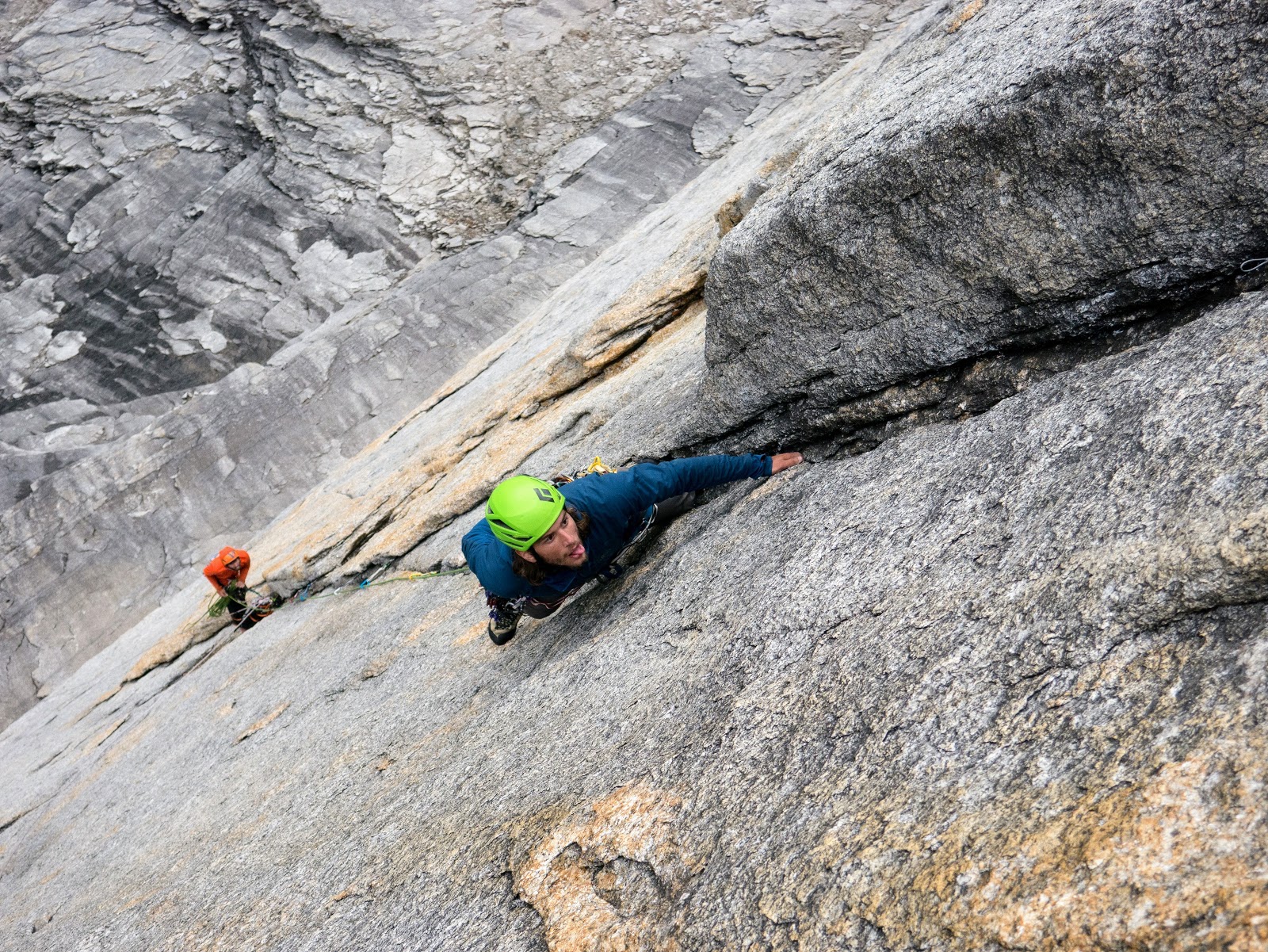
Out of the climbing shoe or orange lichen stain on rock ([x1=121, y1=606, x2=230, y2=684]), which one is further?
orange lichen stain on rock ([x1=121, y1=606, x2=230, y2=684])

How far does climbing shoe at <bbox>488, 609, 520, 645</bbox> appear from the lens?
5.75m

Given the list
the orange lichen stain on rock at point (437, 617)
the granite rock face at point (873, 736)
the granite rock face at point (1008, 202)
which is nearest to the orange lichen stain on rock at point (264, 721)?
the orange lichen stain on rock at point (437, 617)

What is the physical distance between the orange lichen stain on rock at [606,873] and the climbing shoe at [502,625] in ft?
7.47

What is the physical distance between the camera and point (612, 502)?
5152mm

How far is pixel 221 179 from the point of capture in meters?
22.1

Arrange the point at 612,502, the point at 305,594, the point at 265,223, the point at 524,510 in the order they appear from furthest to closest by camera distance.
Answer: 1. the point at 265,223
2. the point at 305,594
3. the point at 612,502
4. the point at 524,510

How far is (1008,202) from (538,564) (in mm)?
3011

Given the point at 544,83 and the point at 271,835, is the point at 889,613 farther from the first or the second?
the point at 544,83

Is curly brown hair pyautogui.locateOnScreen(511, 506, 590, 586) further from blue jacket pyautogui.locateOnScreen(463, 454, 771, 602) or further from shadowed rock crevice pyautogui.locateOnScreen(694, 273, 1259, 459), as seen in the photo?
shadowed rock crevice pyautogui.locateOnScreen(694, 273, 1259, 459)

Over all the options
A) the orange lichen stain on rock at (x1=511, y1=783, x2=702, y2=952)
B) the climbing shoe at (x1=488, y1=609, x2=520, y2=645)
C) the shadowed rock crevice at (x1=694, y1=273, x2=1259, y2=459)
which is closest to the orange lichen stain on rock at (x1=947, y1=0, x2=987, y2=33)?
the shadowed rock crevice at (x1=694, y1=273, x2=1259, y2=459)

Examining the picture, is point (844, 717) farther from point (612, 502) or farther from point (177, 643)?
point (177, 643)

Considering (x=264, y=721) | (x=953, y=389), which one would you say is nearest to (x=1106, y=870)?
(x=953, y=389)

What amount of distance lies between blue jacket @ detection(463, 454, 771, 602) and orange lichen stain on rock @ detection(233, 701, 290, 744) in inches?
127

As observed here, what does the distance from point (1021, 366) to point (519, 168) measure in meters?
19.4
